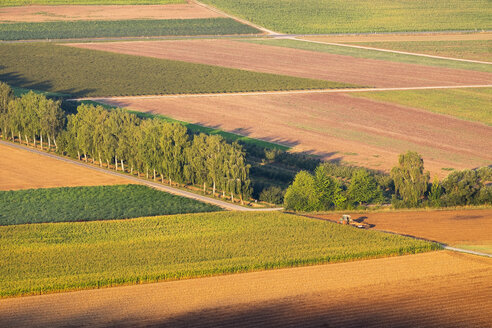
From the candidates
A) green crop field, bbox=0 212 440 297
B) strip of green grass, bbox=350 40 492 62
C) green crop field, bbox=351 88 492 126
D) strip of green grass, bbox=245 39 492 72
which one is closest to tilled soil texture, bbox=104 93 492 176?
green crop field, bbox=351 88 492 126

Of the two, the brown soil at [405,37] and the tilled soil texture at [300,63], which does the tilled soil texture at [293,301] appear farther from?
the brown soil at [405,37]

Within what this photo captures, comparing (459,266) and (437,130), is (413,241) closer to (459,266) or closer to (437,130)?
(459,266)

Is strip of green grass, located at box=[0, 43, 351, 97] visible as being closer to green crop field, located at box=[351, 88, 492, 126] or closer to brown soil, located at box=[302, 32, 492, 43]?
green crop field, located at box=[351, 88, 492, 126]

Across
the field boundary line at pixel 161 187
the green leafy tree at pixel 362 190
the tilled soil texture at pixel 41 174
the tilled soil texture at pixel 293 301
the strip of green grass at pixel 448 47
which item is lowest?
the tilled soil texture at pixel 41 174

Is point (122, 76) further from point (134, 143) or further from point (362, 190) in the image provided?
point (362, 190)

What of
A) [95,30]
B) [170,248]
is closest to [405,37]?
[95,30]

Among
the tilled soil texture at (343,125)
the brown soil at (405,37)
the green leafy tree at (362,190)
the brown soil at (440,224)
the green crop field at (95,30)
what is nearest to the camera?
the brown soil at (440,224)

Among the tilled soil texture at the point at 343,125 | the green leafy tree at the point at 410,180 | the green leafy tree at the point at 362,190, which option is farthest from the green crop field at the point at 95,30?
the green leafy tree at the point at 362,190
